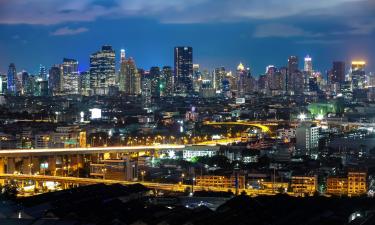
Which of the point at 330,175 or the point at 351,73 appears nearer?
the point at 330,175

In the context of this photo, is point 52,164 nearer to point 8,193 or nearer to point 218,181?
point 218,181

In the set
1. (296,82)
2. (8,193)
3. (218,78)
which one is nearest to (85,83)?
(218,78)

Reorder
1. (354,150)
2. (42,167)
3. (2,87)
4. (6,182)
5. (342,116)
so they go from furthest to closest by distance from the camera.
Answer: (2,87) < (342,116) < (354,150) < (42,167) < (6,182)

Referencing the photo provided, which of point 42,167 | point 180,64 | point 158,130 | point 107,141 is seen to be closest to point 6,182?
point 42,167

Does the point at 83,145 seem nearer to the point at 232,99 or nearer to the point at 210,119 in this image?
the point at 210,119

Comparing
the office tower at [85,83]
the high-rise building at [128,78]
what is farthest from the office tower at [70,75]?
the high-rise building at [128,78]

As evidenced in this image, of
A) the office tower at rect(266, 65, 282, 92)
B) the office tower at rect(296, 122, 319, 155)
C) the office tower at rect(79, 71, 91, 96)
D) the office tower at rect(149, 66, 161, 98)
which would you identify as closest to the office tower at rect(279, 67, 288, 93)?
the office tower at rect(266, 65, 282, 92)
